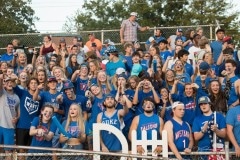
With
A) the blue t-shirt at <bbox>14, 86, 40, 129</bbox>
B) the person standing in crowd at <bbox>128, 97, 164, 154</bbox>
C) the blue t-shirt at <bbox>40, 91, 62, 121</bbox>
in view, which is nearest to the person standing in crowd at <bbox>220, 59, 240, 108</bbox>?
the person standing in crowd at <bbox>128, 97, 164, 154</bbox>

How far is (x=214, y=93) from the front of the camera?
42.3ft

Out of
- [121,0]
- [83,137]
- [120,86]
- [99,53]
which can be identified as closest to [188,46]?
[99,53]

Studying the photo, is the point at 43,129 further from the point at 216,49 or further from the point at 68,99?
the point at 216,49

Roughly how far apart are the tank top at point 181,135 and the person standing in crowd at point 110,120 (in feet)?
3.46

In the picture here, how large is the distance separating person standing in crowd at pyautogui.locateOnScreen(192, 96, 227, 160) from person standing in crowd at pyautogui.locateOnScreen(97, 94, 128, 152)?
1351 mm

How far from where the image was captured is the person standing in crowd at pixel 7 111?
42.4 feet

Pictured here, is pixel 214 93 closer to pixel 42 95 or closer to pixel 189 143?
pixel 189 143

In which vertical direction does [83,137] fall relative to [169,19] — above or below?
below

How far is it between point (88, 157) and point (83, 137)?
1.73 ft

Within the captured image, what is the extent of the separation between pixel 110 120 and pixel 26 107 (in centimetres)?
178

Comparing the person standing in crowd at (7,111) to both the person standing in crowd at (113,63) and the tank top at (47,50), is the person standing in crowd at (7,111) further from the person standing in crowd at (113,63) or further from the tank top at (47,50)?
the tank top at (47,50)

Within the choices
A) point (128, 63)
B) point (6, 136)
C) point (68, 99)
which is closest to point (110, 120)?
point (68, 99)

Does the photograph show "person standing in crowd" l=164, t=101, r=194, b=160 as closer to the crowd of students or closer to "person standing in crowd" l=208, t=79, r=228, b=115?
the crowd of students

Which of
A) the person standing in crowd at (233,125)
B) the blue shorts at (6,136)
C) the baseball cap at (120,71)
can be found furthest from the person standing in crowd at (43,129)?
the person standing in crowd at (233,125)
